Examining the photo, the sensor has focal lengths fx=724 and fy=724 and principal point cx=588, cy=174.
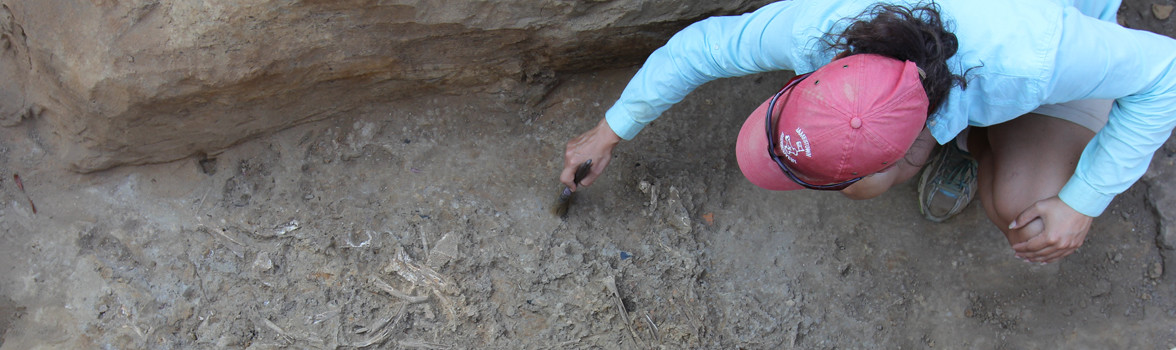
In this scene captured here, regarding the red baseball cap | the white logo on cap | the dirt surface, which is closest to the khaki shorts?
the dirt surface

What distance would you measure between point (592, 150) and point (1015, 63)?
30.4 inches

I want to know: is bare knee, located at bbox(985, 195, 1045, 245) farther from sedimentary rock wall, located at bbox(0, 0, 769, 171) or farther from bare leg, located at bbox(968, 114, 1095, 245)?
sedimentary rock wall, located at bbox(0, 0, 769, 171)

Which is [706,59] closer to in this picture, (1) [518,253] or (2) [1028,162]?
(1) [518,253]

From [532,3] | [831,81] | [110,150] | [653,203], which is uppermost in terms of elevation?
[831,81]

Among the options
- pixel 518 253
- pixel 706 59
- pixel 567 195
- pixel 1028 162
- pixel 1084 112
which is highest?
pixel 706 59

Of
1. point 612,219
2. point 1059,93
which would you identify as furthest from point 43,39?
point 1059,93

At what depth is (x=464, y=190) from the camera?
173 cm

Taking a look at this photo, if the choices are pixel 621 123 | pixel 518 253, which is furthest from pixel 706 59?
pixel 518 253

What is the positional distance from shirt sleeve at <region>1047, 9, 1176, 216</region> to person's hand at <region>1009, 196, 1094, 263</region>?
0.06 meters

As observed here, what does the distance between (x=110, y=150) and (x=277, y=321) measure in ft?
1.84

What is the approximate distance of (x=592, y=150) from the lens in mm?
1518

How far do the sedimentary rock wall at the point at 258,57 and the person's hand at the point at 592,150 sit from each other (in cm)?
29

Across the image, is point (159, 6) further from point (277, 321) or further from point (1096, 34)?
point (1096, 34)

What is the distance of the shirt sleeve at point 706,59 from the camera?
1.30 meters
